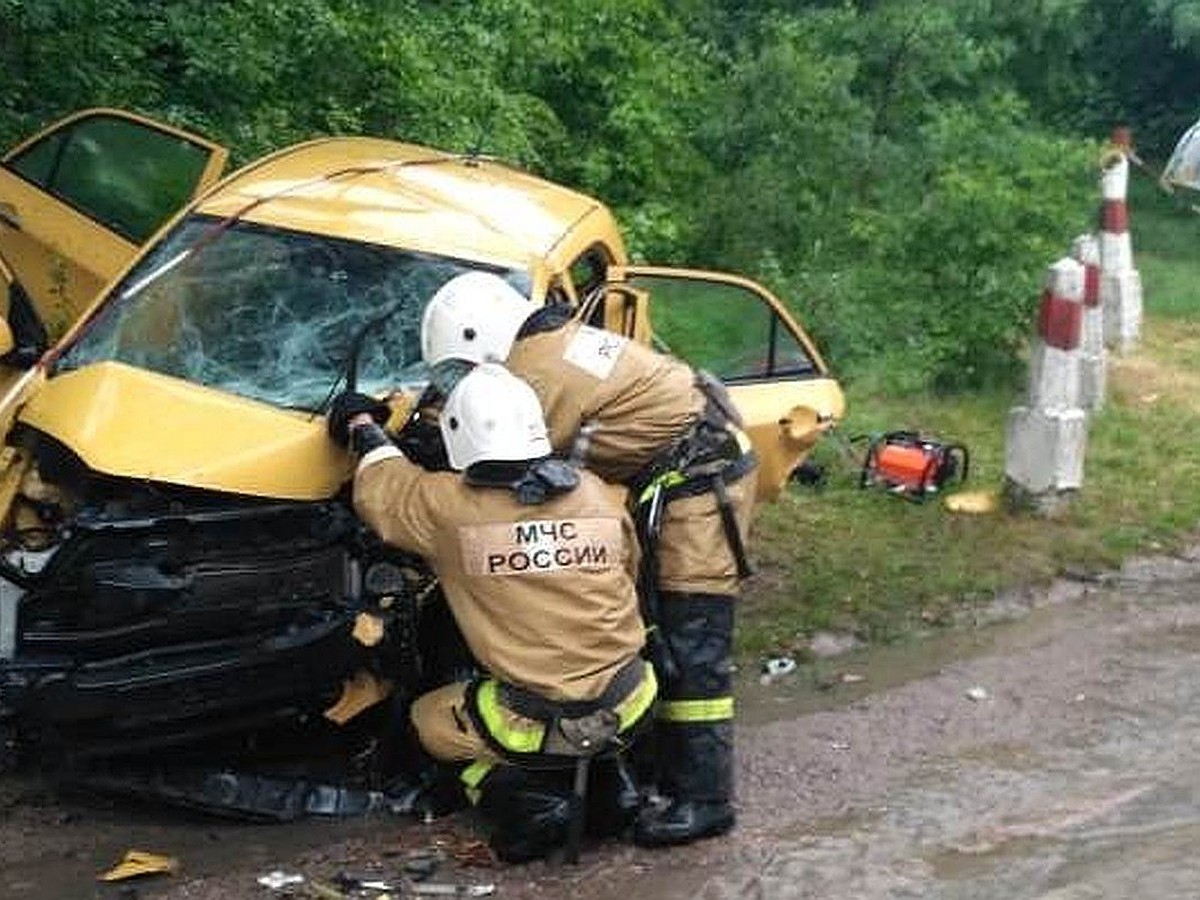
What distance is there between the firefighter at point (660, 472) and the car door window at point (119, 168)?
98.8 inches

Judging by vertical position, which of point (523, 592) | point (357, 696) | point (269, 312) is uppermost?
point (269, 312)

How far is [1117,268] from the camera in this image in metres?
10.3

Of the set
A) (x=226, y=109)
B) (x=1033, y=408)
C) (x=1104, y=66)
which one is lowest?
(x=1033, y=408)

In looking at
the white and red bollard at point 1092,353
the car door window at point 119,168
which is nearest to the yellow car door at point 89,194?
the car door window at point 119,168

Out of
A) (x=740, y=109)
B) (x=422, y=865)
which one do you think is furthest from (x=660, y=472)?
(x=740, y=109)

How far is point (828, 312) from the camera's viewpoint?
9.23 meters

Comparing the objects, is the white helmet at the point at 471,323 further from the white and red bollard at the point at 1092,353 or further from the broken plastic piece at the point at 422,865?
the white and red bollard at the point at 1092,353

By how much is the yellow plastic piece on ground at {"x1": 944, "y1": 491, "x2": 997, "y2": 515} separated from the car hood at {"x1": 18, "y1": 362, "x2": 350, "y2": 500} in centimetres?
340

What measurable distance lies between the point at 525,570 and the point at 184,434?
1.07 m

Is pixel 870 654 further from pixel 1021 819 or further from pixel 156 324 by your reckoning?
pixel 156 324

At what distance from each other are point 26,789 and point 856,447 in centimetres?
439

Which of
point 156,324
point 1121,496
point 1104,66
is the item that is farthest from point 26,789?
point 1104,66

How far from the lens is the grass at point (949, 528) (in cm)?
680

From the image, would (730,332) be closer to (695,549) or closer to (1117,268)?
(695,549)
